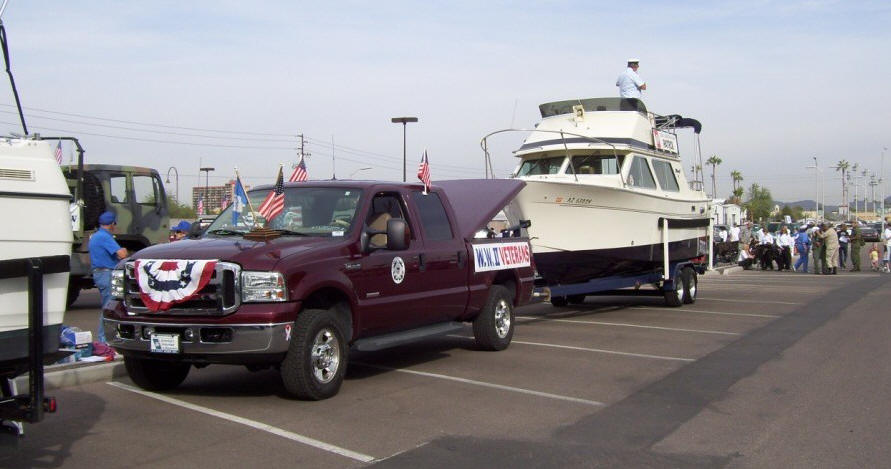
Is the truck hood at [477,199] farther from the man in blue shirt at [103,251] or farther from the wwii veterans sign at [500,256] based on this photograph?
the man in blue shirt at [103,251]

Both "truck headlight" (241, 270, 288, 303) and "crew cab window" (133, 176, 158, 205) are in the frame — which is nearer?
"truck headlight" (241, 270, 288, 303)

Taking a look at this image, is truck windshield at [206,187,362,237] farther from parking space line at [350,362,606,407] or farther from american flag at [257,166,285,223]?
parking space line at [350,362,606,407]

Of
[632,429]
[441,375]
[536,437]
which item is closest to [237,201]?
[441,375]

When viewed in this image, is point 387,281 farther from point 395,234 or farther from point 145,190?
point 145,190

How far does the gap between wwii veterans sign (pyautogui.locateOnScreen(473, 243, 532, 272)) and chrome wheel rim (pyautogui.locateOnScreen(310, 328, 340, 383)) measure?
2.75m

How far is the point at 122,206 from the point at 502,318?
8.52 metres

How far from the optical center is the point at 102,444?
606 cm

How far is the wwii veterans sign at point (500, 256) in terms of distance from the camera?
32.8ft

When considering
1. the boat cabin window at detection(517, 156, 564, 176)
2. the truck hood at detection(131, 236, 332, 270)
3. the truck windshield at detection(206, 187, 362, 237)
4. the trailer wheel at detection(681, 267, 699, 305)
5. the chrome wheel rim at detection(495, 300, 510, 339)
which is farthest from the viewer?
the trailer wheel at detection(681, 267, 699, 305)

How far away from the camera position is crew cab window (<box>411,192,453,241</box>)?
9.32m

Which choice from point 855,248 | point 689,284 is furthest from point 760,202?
point 689,284

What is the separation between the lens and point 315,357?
7.36m

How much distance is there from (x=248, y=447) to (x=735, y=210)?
4116cm

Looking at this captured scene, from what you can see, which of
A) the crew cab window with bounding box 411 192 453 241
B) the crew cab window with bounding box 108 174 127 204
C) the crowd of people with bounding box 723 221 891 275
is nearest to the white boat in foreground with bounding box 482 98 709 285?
the crew cab window with bounding box 411 192 453 241
